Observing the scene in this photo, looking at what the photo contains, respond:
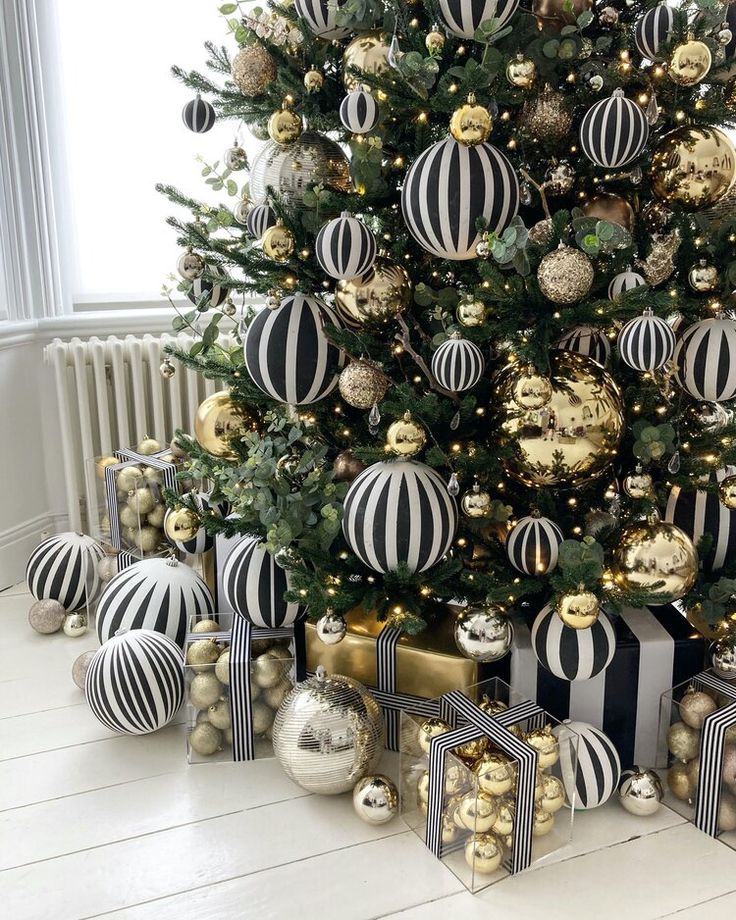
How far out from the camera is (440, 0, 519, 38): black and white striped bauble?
1247 millimetres

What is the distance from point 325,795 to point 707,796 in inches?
24.2

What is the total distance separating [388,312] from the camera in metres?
1.45

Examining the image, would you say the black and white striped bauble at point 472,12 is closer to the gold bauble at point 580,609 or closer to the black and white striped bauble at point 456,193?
the black and white striped bauble at point 456,193

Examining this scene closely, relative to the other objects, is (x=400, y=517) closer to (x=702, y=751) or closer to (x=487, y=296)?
(x=487, y=296)

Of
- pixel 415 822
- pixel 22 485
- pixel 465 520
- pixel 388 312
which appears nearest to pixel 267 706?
pixel 415 822

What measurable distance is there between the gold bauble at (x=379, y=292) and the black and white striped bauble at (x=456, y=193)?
131 millimetres

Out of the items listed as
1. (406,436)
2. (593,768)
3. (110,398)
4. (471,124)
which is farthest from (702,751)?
(110,398)

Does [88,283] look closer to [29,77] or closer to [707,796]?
[29,77]

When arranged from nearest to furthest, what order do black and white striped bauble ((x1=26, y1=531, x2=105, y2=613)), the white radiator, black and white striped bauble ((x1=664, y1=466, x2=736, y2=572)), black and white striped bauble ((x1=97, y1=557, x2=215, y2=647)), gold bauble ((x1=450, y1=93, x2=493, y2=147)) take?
gold bauble ((x1=450, y1=93, x2=493, y2=147))
black and white striped bauble ((x1=664, y1=466, x2=736, y2=572))
black and white striped bauble ((x1=97, y1=557, x2=215, y2=647))
black and white striped bauble ((x1=26, y1=531, x2=105, y2=613))
the white radiator

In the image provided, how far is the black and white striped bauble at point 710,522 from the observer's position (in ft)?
5.40

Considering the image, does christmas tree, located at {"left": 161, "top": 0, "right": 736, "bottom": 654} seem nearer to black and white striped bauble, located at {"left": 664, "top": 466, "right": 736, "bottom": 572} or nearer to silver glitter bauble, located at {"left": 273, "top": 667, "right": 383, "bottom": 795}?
black and white striped bauble, located at {"left": 664, "top": 466, "right": 736, "bottom": 572}

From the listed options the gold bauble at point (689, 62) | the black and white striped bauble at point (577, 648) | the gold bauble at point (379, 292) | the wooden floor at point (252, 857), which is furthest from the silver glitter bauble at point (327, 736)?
the gold bauble at point (689, 62)

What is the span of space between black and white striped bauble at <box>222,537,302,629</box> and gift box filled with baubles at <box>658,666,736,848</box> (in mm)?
678

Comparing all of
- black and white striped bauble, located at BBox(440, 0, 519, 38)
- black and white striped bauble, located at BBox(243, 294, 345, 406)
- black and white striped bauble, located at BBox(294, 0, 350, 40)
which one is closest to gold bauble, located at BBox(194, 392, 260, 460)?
black and white striped bauble, located at BBox(243, 294, 345, 406)
